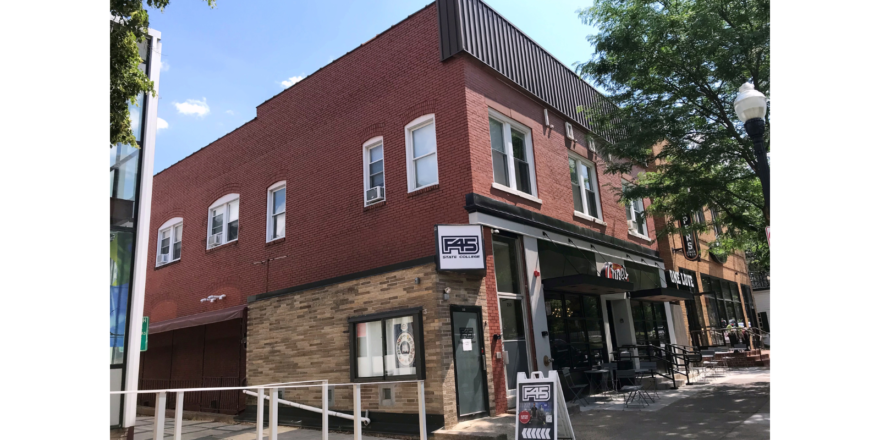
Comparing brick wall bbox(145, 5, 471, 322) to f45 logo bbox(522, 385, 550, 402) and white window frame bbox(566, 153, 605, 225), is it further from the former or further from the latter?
white window frame bbox(566, 153, 605, 225)

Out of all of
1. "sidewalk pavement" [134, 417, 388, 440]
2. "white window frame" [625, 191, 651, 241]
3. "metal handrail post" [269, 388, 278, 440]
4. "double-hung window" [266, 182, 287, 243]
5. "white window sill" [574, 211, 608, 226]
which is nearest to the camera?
"metal handrail post" [269, 388, 278, 440]

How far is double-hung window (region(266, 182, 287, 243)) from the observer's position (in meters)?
15.2

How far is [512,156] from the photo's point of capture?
499 inches

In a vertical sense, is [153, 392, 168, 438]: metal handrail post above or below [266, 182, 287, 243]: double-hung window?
below

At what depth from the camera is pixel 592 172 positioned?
16266 millimetres

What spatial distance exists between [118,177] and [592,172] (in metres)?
12.3

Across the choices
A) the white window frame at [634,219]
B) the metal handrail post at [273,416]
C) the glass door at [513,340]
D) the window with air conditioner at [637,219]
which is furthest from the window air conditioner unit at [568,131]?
the metal handrail post at [273,416]

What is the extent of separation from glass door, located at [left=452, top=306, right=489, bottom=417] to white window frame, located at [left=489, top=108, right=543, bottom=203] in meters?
2.99

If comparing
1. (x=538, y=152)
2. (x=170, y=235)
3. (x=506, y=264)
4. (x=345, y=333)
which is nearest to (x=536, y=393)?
(x=506, y=264)

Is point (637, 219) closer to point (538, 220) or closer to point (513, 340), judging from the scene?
point (538, 220)

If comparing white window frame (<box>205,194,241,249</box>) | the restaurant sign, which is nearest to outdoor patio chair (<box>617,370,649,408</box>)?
the restaurant sign

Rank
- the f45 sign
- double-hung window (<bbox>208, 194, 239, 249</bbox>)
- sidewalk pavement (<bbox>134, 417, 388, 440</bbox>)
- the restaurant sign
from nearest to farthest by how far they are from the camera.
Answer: the f45 sign, sidewalk pavement (<bbox>134, 417, 388, 440</bbox>), double-hung window (<bbox>208, 194, 239, 249</bbox>), the restaurant sign

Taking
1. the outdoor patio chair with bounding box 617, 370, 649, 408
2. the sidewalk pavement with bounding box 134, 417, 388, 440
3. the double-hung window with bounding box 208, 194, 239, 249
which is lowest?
the sidewalk pavement with bounding box 134, 417, 388, 440
